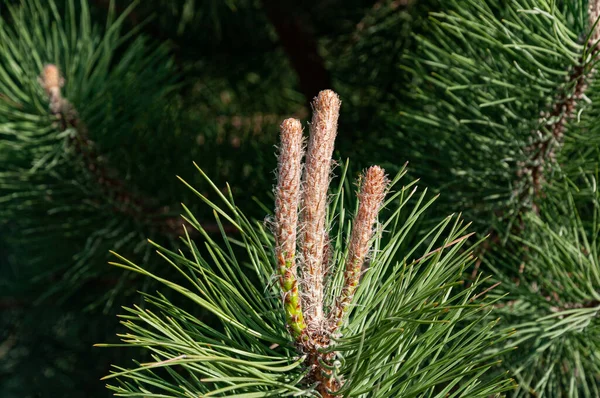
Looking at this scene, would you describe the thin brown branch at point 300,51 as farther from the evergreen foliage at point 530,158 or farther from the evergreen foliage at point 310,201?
the evergreen foliage at point 530,158

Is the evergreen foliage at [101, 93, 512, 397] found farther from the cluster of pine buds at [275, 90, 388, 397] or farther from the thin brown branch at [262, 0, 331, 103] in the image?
the thin brown branch at [262, 0, 331, 103]

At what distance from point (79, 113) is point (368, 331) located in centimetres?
55

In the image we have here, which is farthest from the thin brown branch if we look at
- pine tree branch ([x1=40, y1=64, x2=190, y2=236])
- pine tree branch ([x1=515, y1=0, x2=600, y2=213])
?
pine tree branch ([x1=515, y1=0, x2=600, y2=213])

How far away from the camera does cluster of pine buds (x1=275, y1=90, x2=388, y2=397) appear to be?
42 centimetres

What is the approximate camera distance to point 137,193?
0.96m

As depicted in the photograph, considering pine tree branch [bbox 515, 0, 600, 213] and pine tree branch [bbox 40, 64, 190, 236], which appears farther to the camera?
pine tree branch [bbox 40, 64, 190, 236]

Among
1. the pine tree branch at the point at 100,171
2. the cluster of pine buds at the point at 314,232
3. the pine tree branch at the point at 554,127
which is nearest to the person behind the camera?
the cluster of pine buds at the point at 314,232

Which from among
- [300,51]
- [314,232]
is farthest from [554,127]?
[300,51]

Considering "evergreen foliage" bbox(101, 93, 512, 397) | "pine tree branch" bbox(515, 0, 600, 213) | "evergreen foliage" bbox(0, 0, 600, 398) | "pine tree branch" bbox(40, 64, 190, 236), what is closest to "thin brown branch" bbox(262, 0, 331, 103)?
"evergreen foliage" bbox(0, 0, 600, 398)

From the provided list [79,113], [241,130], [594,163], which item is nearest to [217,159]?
[241,130]

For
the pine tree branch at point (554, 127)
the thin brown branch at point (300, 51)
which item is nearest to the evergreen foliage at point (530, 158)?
the pine tree branch at point (554, 127)

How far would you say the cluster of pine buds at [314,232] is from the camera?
422 mm

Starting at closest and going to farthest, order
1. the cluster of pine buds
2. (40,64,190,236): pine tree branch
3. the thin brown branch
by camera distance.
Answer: the cluster of pine buds, (40,64,190,236): pine tree branch, the thin brown branch

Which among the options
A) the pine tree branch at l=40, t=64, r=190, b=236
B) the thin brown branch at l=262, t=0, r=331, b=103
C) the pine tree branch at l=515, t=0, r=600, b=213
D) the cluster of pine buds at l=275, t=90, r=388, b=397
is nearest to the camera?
the cluster of pine buds at l=275, t=90, r=388, b=397
